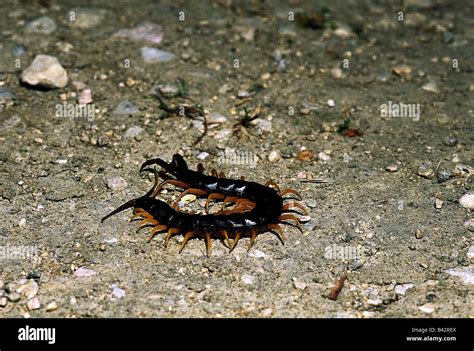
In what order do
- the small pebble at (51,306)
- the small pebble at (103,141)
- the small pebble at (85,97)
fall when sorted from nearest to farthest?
1. the small pebble at (51,306)
2. the small pebble at (103,141)
3. the small pebble at (85,97)

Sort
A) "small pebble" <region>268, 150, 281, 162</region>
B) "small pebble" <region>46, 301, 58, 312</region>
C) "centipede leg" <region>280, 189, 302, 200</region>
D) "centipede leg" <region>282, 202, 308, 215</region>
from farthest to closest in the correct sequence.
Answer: "small pebble" <region>268, 150, 281, 162</region>
"centipede leg" <region>280, 189, 302, 200</region>
"centipede leg" <region>282, 202, 308, 215</region>
"small pebble" <region>46, 301, 58, 312</region>

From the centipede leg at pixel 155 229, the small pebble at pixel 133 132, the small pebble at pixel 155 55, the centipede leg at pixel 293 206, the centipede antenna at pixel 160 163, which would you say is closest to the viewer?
the centipede leg at pixel 155 229

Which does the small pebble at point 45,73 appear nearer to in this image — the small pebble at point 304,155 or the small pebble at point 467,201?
the small pebble at point 304,155

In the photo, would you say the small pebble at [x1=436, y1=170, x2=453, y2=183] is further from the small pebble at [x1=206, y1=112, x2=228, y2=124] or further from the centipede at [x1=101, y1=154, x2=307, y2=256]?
the small pebble at [x1=206, y1=112, x2=228, y2=124]

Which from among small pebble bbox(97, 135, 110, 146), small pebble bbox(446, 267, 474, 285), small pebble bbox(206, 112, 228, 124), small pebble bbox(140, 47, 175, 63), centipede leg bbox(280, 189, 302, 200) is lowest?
small pebble bbox(446, 267, 474, 285)

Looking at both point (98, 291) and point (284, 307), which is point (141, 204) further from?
point (284, 307)

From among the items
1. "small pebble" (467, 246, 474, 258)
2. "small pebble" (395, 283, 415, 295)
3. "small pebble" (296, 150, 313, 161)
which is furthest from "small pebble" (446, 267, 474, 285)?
"small pebble" (296, 150, 313, 161)

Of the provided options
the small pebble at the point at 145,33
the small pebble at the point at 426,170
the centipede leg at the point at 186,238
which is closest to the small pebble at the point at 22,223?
the centipede leg at the point at 186,238
